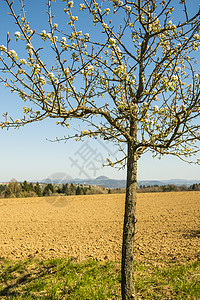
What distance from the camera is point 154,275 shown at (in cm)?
689

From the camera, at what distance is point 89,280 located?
21.9 ft

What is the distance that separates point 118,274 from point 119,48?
6689mm

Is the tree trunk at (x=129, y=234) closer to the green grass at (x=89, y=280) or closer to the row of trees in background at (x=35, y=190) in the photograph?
the green grass at (x=89, y=280)

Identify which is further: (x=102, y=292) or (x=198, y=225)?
(x=198, y=225)

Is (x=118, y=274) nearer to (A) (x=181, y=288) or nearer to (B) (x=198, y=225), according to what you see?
(A) (x=181, y=288)

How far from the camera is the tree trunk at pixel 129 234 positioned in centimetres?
452

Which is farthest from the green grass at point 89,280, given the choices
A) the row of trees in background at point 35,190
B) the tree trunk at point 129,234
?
the row of trees in background at point 35,190

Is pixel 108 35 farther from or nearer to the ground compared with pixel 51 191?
farther from the ground

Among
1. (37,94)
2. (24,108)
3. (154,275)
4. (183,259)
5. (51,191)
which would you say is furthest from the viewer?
(51,191)

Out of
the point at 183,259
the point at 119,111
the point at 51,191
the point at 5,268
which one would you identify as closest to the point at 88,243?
the point at 5,268

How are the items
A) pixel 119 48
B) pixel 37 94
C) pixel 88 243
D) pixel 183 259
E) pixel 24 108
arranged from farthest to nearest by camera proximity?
pixel 88 243 < pixel 183 259 < pixel 119 48 < pixel 24 108 < pixel 37 94

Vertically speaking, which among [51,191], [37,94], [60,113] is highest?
[37,94]

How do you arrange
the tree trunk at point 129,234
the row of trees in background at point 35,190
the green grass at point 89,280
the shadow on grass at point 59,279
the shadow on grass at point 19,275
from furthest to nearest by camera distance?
1. the row of trees in background at point 35,190
2. the shadow on grass at point 19,275
3. the shadow on grass at point 59,279
4. the green grass at point 89,280
5. the tree trunk at point 129,234

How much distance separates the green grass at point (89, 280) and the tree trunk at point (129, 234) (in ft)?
4.48
